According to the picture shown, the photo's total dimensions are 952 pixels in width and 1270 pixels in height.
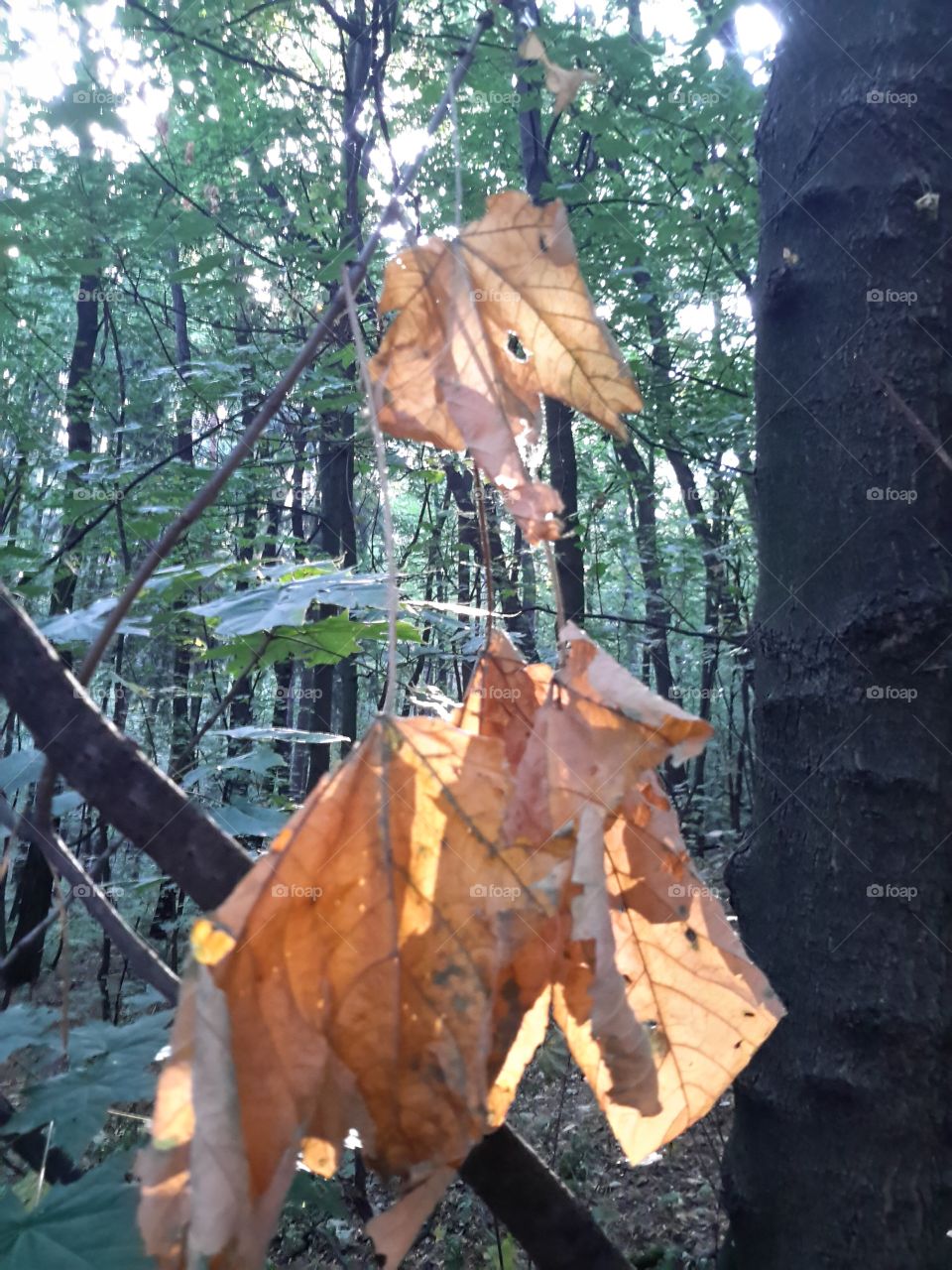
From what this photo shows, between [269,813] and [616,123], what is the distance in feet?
10.6

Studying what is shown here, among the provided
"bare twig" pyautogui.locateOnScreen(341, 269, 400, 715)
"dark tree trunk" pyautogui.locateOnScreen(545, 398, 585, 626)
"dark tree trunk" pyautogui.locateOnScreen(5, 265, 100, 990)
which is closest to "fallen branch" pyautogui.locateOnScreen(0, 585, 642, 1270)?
"bare twig" pyautogui.locateOnScreen(341, 269, 400, 715)

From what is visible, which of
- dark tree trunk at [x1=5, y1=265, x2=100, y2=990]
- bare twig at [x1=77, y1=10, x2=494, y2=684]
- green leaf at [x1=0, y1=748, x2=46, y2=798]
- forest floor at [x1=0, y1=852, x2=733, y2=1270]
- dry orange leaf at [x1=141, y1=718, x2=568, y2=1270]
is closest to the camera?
dry orange leaf at [x1=141, y1=718, x2=568, y2=1270]

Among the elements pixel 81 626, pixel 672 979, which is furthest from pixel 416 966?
pixel 81 626

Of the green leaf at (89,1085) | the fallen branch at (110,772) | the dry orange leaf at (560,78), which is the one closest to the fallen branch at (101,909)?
the fallen branch at (110,772)

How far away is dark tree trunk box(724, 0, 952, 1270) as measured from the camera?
1008mm

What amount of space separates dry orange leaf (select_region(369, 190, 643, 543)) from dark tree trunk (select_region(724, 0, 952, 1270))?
540 millimetres

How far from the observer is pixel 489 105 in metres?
4.54

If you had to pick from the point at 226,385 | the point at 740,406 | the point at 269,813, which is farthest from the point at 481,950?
the point at 740,406

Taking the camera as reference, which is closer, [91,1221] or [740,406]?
[91,1221]

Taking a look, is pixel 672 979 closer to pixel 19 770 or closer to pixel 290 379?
pixel 290 379

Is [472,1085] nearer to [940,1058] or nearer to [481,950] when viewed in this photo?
[481,950]

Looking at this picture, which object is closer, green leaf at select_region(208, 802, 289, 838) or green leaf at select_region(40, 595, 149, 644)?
green leaf at select_region(40, 595, 149, 644)

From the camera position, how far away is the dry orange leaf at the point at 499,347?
2.22 ft

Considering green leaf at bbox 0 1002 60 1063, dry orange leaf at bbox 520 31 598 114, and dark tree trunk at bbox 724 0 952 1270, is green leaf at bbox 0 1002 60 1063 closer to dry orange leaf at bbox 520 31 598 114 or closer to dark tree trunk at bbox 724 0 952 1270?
dark tree trunk at bbox 724 0 952 1270
